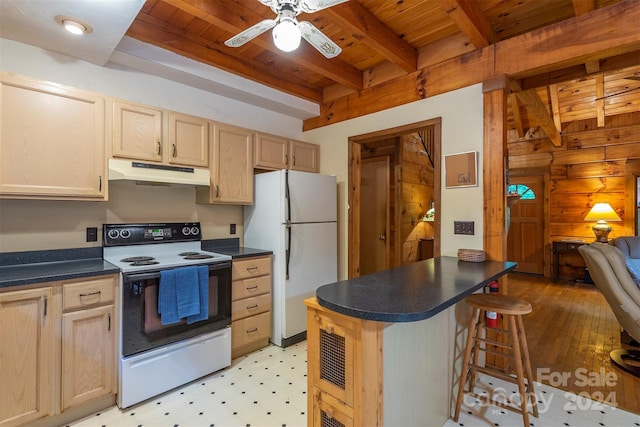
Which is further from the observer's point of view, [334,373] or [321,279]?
[321,279]

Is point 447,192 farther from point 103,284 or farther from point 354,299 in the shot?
point 103,284

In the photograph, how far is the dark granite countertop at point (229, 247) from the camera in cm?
284

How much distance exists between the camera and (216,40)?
104 inches

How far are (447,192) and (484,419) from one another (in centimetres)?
162

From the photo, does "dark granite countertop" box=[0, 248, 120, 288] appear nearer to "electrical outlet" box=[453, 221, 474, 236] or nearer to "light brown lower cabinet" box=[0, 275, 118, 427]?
"light brown lower cabinet" box=[0, 275, 118, 427]

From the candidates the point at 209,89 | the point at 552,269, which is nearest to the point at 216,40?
the point at 209,89

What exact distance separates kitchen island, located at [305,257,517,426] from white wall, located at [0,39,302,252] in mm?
1946

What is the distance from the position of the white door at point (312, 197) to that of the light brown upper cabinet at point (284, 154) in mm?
377

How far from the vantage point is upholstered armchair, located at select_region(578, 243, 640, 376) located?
226cm

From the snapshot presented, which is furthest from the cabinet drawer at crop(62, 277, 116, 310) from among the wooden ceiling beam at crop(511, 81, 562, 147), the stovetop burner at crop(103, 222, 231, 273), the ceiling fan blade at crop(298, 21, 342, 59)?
the wooden ceiling beam at crop(511, 81, 562, 147)

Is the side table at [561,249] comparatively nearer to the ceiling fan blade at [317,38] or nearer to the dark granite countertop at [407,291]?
the dark granite countertop at [407,291]

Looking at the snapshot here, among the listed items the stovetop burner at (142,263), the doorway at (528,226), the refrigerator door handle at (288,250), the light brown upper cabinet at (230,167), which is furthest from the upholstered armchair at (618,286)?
the doorway at (528,226)

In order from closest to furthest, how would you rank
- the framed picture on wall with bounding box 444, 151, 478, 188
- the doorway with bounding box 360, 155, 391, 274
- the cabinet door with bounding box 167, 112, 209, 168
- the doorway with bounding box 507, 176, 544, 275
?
the framed picture on wall with bounding box 444, 151, 478, 188, the cabinet door with bounding box 167, 112, 209, 168, the doorway with bounding box 360, 155, 391, 274, the doorway with bounding box 507, 176, 544, 275

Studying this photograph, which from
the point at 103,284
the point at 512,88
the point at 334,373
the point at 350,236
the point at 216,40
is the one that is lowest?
the point at 334,373
